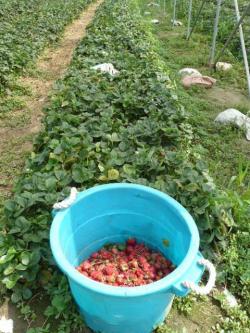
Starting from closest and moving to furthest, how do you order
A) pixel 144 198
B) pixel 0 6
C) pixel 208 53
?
pixel 144 198
pixel 208 53
pixel 0 6

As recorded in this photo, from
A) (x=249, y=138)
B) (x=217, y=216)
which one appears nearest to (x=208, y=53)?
(x=249, y=138)

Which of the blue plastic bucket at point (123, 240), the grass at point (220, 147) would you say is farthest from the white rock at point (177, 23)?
the blue plastic bucket at point (123, 240)

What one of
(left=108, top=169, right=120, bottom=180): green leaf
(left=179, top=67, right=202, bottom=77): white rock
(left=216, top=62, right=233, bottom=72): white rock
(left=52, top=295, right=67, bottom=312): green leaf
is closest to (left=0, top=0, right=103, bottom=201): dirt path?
(left=108, top=169, right=120, bottom=180): green leaf

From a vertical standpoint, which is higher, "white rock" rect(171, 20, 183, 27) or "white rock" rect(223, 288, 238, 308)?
"white rock" rect(223, 288, 238, 308)

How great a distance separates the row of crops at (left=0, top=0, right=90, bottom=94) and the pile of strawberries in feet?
12.8

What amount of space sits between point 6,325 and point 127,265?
2.58 ft

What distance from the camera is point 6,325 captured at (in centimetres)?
227

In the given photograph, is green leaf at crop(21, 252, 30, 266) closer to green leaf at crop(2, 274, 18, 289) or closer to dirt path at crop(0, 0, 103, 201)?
green leaf at crop(2, 274, 18, 289)

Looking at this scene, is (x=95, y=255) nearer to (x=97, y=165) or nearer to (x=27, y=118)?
(x=97, y=165)

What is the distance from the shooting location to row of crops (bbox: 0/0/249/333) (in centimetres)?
243

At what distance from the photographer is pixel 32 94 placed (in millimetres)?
5809

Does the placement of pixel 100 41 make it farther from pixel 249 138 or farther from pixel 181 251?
pixel 181 251

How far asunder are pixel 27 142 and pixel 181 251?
2.91 metres

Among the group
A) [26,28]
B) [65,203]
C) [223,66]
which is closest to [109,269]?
[65,203]
